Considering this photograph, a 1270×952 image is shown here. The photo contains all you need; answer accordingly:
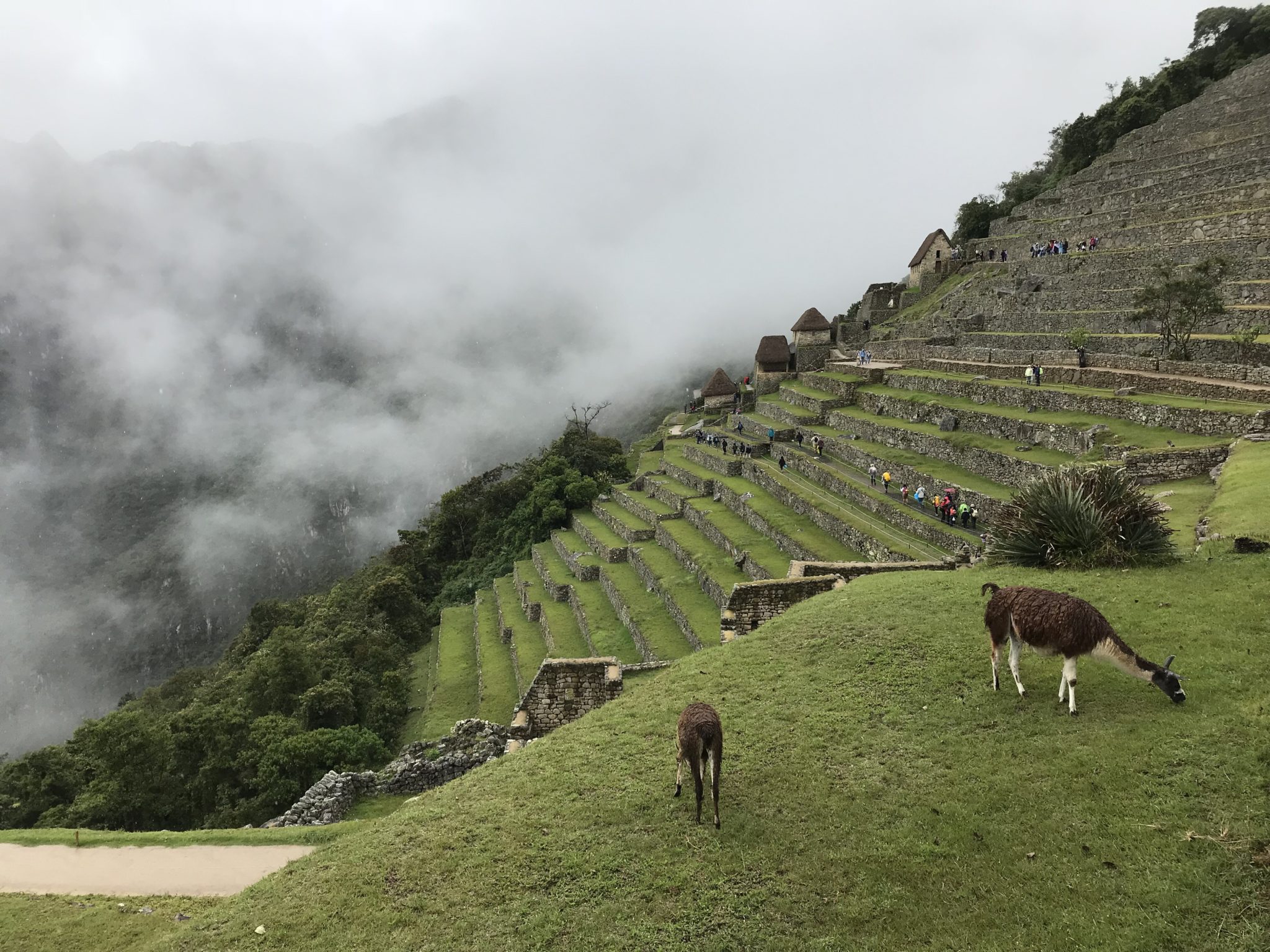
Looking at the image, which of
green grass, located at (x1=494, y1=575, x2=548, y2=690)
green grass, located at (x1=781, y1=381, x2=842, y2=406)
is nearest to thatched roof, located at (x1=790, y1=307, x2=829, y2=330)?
green grass, located at (x1=781, y1=381, x2=842, y2=406)

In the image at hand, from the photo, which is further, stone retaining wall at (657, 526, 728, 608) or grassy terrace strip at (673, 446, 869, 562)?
stone retaining wall at (657, 526, 728, 608)

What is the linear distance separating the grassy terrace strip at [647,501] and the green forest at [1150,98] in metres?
33.6

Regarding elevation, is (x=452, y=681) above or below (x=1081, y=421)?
below

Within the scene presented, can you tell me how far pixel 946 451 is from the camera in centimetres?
2130

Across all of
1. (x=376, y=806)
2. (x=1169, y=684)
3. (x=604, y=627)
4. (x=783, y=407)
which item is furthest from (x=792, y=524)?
(x=1169, y=684)

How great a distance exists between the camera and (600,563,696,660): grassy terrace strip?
715 inches

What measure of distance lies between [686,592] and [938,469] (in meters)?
8.43

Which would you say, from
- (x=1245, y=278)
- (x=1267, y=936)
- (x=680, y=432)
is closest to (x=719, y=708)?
(x=1267, y=936)

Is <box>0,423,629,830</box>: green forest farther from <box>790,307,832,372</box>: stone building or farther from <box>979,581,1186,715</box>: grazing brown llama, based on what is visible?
<box>979,581,1186,715</box>: grazing brown llama

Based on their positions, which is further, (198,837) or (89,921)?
(198,837)

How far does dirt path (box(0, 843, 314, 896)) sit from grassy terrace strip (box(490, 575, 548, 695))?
29.5 ft

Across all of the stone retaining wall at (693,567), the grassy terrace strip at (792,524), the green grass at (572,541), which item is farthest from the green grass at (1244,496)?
the green grass at (572,541)

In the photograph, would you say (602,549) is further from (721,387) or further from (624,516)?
(721,387)

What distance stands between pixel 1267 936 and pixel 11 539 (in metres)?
130
